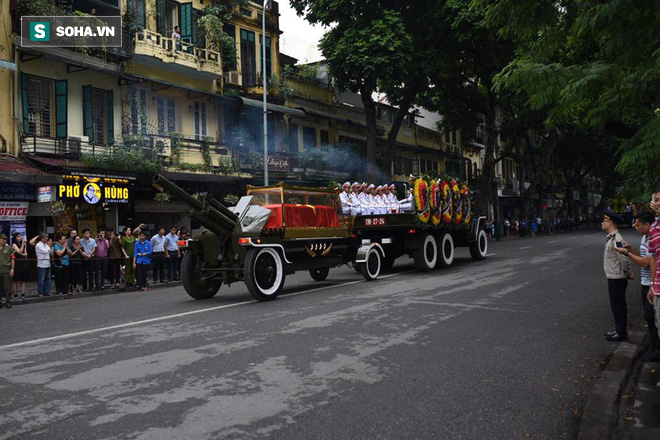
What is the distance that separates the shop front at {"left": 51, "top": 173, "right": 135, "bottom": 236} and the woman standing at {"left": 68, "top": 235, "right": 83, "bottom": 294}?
2393mm

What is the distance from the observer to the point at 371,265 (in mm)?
15273

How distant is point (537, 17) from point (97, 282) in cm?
1397

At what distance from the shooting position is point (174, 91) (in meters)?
24.3

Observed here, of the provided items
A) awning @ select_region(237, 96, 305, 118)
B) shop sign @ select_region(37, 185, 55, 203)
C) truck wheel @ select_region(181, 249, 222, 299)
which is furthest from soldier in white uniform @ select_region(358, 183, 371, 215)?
awning @ select_region(237, 96, 305, 118)

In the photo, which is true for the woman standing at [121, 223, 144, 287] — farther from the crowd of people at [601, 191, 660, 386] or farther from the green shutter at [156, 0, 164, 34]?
the crowd of people at [601, 191, 660, 386]

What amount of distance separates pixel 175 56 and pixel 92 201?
23.9 feet

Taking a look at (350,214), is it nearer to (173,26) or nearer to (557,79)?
(557,79)

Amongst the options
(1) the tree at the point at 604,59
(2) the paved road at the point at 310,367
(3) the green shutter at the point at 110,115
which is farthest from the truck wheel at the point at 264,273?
(3) the green shutter at the point at 110,115

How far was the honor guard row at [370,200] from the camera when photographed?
1562 cm

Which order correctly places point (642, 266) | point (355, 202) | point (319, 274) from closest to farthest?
point (642, 266) → point (355, 202) → point (319, 274)

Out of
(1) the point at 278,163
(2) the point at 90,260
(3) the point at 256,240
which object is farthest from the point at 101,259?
(1) the point at 278,163

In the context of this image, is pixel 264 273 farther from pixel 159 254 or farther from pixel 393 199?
pixel 159 254

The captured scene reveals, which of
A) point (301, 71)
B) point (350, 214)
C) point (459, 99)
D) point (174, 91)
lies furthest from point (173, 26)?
point (459, 99)

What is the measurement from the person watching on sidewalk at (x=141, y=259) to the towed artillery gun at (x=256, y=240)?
→ 4.85 meters
